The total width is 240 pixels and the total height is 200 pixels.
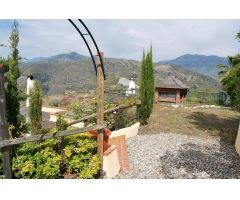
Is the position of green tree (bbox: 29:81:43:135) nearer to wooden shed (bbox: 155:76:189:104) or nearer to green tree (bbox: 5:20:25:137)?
green tree (bbox: 5:20:25:137)

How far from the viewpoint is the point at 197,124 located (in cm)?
1250

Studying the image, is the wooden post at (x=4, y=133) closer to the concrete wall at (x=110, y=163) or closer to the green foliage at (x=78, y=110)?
the concrete wall at (x=110, y=163)

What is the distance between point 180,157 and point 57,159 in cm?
401

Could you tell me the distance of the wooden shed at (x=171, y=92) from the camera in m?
20.5

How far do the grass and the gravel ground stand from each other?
0.74 m

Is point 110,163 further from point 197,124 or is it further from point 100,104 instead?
point 197,124

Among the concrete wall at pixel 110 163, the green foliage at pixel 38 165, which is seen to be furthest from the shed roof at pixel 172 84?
the green foliage at pixel 38 165

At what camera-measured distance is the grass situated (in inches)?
434

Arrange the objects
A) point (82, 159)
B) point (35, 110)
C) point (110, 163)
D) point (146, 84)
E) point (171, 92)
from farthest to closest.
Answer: point (171, 92) < point (146, 84) < point (35, 110) < point (110, 163) < point (82, 159)

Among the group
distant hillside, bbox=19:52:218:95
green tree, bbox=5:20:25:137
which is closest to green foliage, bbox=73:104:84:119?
green tree, bbox=5:20:25:137

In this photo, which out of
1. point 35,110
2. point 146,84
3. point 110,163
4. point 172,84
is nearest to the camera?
point 110,163

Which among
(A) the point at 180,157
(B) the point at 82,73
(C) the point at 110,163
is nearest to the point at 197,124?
(A) the point at 180,157
